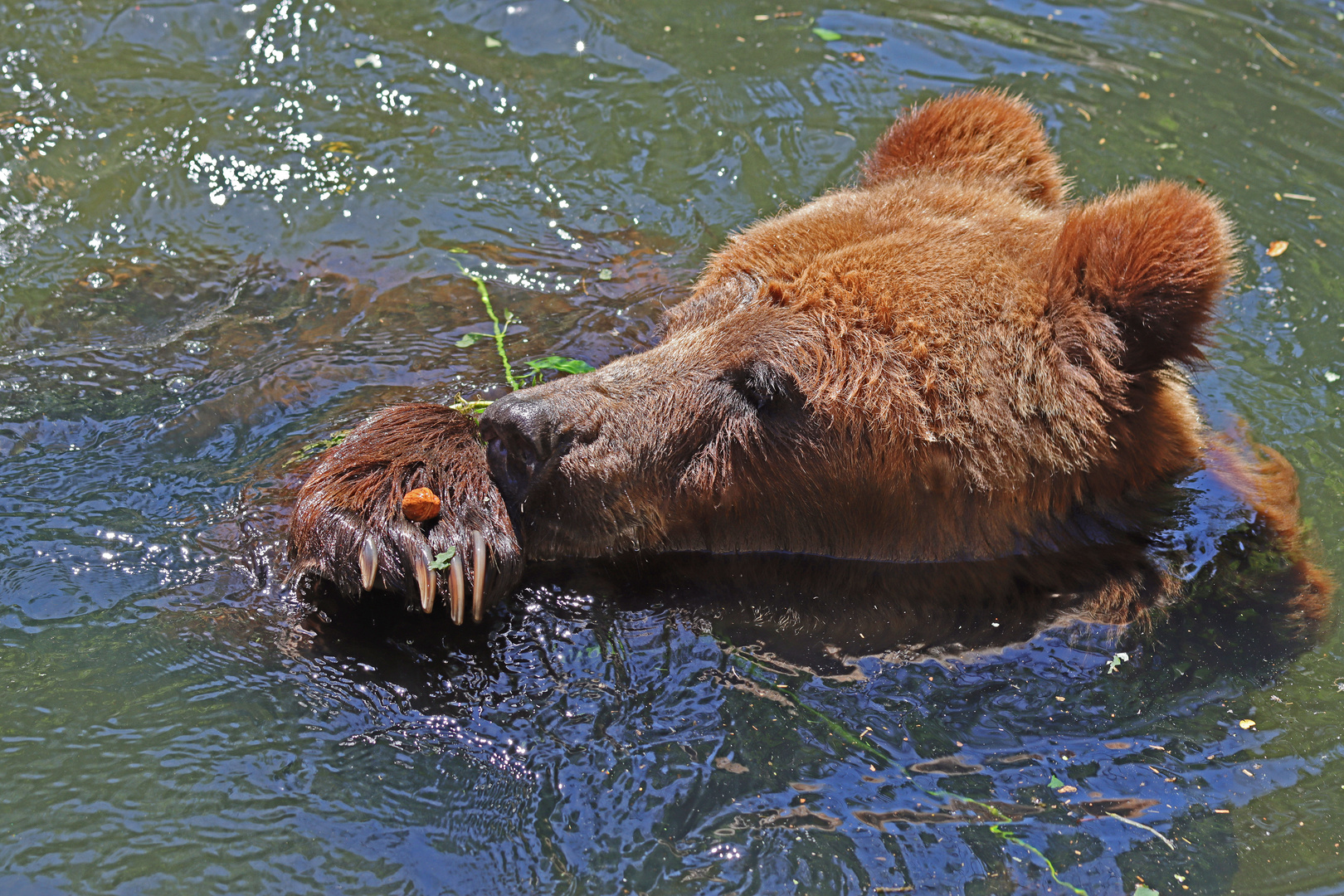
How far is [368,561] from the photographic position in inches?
128

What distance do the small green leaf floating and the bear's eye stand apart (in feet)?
3.20

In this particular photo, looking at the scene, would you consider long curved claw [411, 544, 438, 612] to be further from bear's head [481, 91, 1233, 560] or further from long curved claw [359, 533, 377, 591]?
bear's head [481, 91, 1233, 560]

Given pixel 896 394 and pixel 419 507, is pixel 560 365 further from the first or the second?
pixel 896 394

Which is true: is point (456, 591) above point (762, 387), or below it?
below

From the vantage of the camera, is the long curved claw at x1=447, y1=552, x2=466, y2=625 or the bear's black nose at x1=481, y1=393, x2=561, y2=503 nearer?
the long curved claw at x1=447, y1=552, x2=466, y2=625

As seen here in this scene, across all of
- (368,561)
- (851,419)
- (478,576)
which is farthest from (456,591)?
(851,419)

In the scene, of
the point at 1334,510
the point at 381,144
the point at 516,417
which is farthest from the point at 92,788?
the point at 1334,510

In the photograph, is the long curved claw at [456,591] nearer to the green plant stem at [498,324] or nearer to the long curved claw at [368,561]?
the long curved claw at [368,561]

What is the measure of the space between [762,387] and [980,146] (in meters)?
1.47

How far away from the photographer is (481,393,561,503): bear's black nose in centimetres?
340

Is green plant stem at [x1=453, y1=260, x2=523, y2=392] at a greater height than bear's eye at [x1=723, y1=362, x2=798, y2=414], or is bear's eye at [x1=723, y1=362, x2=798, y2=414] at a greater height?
bear's eye at [x1=723, y1=362, x2=798, y2=414]

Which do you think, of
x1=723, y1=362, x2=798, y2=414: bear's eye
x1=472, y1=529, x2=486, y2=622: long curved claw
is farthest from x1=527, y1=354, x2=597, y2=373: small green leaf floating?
x1=472, y1=529, x2=486, y2=622: long curved claw

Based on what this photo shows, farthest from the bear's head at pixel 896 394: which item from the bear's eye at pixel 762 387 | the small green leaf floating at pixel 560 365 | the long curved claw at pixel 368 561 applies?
the small green leaf floating at pixel 560 365

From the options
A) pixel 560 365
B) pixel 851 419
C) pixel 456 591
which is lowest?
pixel 456 591
